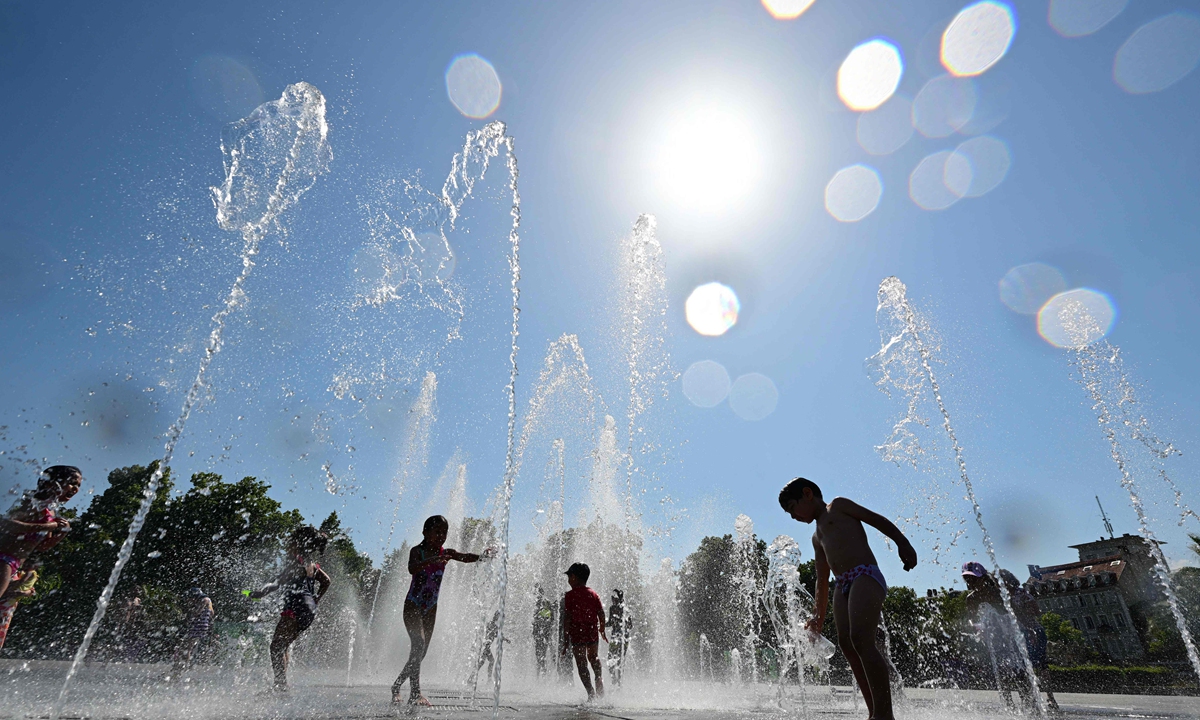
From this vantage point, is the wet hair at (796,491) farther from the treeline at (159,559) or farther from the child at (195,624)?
the treeline at (159,559)

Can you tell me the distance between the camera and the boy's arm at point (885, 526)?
3.68m

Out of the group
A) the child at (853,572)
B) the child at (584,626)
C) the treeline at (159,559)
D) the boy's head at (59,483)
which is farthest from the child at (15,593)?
the treeline at (159,559)

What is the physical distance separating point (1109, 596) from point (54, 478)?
9215 cm

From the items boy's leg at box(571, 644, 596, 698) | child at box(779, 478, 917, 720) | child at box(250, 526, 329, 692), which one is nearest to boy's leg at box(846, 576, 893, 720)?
child at box(779, 478, 917, 720)

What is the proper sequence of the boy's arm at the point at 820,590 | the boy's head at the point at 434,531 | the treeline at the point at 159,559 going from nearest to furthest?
1. the boy's arm at the point at 820,590
2. the boy's head at the point at 434,531
3. the treeline at the point at 159,559

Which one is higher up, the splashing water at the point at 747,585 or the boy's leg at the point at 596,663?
the splashing water at the point at 747,585

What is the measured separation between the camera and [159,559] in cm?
3177

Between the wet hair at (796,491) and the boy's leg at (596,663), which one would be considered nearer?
the wet hair at (796,491)

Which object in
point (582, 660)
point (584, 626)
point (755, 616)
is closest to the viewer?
point (582, 660)

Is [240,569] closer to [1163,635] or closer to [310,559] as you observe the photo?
[310,559]

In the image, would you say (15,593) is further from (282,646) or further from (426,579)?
(426,579)


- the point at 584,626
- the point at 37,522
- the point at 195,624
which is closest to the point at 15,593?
the point at 37,522

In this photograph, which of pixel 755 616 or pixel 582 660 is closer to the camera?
pixel 582 660

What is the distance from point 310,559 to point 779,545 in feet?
33.7
